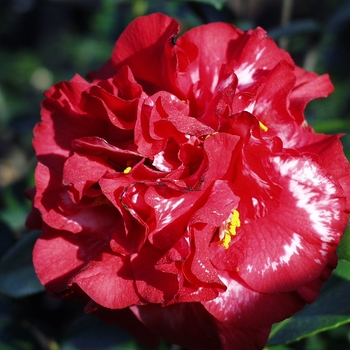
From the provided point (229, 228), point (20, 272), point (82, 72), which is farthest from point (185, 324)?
point (82, 72)

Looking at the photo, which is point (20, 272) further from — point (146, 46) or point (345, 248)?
point (345, 248)

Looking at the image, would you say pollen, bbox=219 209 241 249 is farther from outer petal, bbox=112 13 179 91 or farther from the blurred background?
the blurred background

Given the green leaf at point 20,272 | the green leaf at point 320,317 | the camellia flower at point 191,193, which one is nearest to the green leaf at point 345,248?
the camellia flower at point 191,193

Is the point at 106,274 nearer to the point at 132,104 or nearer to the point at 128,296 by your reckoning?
the point at 128,296

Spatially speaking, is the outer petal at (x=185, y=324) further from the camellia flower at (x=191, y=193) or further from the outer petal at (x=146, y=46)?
the outer petal at (x=146, y=46)

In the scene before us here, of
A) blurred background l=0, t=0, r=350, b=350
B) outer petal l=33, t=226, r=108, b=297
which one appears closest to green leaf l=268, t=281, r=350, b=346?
blurred background l=0, t=0, r=350, b=350

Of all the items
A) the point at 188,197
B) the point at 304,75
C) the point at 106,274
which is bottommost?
the point at 106,274

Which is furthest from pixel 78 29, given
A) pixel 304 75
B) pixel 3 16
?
pixel 304 75
